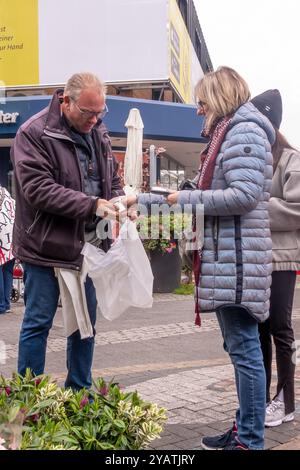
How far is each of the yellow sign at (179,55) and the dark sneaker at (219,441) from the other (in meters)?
17.4

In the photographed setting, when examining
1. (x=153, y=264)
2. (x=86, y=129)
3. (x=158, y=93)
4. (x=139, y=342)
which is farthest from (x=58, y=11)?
(x=86, y=129)

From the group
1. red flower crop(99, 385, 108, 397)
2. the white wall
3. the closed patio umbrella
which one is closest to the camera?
red flower crop(99, 385, 108, 397)

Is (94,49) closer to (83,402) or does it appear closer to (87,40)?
(87,40)

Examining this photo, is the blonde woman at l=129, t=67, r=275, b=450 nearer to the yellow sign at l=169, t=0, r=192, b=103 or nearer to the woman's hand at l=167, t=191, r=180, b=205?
the woman's hand at l=167, t=191, r=180, b=205

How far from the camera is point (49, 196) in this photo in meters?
3.01

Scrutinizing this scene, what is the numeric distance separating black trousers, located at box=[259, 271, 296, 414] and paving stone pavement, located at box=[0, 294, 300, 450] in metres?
0.24

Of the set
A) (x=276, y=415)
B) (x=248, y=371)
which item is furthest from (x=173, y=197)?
(x=276, y=415)

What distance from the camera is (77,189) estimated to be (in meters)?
3.24

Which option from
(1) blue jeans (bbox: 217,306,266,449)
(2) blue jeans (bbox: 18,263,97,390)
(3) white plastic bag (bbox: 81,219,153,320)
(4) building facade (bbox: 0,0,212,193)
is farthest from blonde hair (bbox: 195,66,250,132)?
(4) building facade (bbox: 0,0,212,193)

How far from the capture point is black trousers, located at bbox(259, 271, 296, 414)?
3516mm

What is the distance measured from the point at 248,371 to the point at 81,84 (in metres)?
1.68

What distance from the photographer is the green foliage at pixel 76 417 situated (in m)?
2.08

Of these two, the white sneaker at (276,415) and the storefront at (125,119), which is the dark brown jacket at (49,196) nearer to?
the white sneaker at (276,415)
